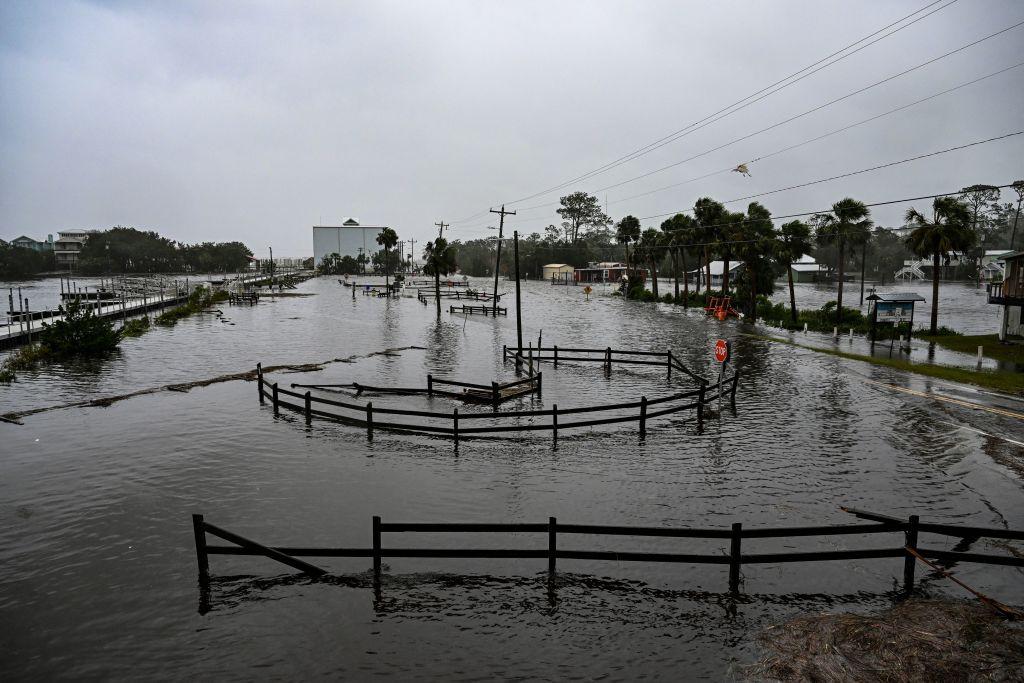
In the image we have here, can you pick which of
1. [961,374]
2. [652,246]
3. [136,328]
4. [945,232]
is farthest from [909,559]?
[652,246]

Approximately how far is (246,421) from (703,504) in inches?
730

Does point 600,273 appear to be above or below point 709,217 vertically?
below

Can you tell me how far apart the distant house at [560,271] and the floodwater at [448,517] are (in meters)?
142

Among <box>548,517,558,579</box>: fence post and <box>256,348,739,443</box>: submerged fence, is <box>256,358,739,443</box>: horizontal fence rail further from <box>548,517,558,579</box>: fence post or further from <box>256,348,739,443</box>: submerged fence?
<box>548,517,558,579</box>: fence post

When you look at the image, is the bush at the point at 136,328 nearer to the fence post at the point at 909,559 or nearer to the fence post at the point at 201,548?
the fence post at the point at 201,548

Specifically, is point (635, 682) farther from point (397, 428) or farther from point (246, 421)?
point (246, 421)

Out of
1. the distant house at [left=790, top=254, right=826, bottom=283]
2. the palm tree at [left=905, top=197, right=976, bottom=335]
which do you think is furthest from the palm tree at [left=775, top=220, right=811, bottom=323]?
the distant house at [left=790, top=254, right=826, bottom=283]

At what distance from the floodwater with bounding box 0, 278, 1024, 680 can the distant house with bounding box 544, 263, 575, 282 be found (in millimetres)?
141966

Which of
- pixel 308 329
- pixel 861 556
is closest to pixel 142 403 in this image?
pixel 861 556

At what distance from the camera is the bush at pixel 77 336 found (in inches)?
1559

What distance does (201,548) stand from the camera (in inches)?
430

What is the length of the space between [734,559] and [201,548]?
10.2m

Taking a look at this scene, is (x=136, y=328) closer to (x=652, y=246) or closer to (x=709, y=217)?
(x=709, y=217)

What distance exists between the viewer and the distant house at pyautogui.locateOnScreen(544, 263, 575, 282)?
171 m
